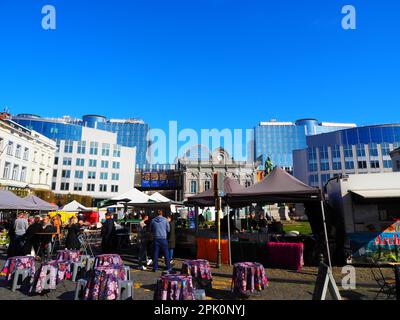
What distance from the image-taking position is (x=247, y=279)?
22.4ft

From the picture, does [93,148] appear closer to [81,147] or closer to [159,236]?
[81,147]

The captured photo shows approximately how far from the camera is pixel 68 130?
10175cm

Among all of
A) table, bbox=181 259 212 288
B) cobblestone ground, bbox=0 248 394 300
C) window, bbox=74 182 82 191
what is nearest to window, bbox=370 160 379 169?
window, bbox=74 182 82 191

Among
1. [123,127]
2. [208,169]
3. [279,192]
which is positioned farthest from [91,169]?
[279,192]

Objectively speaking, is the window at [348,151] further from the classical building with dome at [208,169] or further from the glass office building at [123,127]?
the glass office building at [123,127]

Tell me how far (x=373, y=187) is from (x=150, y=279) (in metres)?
8.57

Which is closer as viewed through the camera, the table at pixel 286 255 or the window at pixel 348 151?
the table at pixel 286 255

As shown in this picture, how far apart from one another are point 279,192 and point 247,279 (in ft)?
14.3

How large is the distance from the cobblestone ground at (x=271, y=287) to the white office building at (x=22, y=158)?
32.2 metres

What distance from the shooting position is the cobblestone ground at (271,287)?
264 inches

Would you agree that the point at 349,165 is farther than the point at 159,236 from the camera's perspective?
Yes

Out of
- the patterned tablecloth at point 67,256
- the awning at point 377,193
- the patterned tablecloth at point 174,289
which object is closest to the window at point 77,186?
the patterned tablecloth at point 67,256

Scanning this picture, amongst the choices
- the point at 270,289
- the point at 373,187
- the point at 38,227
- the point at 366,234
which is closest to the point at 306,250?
the point at 366,234
